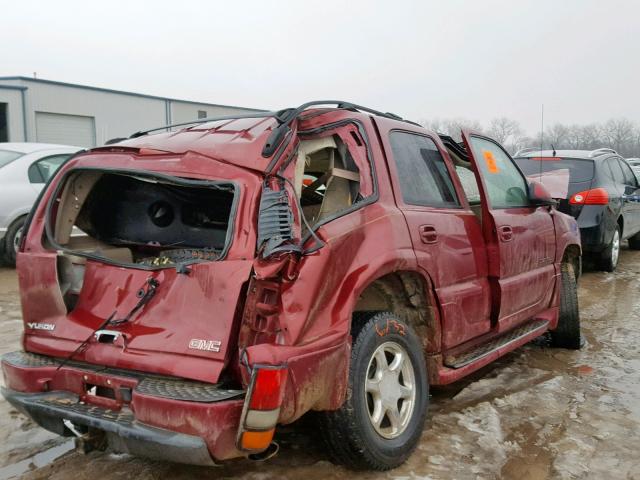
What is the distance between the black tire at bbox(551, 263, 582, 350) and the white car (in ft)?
19.5

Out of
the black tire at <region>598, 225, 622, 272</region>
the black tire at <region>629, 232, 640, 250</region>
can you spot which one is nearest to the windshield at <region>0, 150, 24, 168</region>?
the black tire at <region>598, 225, 622, 272</region>

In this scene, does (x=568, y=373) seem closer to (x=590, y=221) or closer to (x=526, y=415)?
(x=526, y=415)

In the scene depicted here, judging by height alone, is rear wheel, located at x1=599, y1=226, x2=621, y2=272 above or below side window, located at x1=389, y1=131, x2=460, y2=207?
below

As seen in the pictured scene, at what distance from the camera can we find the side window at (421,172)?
3531mm

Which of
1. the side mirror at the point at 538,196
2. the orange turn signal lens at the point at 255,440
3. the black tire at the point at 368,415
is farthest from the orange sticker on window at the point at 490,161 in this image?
the orange turn signal lens at the point at 255,440

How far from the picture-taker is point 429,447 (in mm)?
3352

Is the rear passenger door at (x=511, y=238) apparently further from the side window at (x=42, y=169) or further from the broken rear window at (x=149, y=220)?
the side window at (x=42, y=169)

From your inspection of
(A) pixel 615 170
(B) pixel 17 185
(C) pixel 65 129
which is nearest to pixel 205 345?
(B) pixel 17 185

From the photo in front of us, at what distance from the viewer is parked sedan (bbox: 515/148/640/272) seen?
26.8 feet

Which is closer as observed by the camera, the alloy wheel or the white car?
the alloy wheel

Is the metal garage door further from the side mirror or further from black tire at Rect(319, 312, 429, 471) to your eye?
black tire at Rect(319, 312, 429, 471)

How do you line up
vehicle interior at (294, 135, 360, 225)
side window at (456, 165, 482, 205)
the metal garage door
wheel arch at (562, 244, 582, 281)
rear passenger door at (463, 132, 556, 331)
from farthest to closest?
the metal garage door → wheel arch at (562, 244, 582, 281) → side window at (456, 165, 482, 205) → rear passenger door at (463, 132, 556, 331) → vehicle interior at (294, 135, 360, 225)

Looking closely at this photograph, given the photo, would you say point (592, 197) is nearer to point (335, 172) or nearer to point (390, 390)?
point (335, 172)

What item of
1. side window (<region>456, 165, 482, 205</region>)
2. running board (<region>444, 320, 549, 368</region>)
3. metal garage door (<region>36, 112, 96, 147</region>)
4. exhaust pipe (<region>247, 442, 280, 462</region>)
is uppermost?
metal garage door (<region>36, 112, 96, 147</region>)
